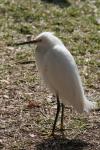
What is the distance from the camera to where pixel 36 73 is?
8031 millimetres

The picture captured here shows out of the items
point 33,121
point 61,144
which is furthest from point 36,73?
point 61,144

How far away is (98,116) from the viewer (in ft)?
22.2

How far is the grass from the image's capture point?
6.23 m

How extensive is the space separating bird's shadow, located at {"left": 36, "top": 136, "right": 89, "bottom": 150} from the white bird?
0.37 meters

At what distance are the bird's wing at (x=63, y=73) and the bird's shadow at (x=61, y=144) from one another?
1.47ft

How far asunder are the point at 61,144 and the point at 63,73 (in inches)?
31.0

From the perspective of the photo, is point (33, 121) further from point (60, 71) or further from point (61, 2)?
point (61, 2)

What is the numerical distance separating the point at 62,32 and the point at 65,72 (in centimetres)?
384

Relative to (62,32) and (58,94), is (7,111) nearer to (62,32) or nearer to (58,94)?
(58,94)

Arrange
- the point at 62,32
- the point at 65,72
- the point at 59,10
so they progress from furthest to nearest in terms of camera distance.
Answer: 1. the point at 59,10
2. the point at 62,32
3. the point at 65,72

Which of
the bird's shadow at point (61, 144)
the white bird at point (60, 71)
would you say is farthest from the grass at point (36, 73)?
the white bird at point (60, 71)

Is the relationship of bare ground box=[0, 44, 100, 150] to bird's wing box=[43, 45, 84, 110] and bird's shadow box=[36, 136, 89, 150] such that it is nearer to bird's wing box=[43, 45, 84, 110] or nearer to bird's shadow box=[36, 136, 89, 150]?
bird's shadow box=[36, 136, 89, 150]

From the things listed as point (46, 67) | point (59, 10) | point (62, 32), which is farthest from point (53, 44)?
point (59, 10)

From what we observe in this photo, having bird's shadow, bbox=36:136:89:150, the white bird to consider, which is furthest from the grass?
the white bird
